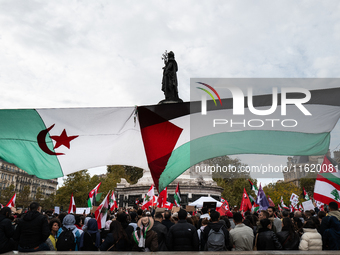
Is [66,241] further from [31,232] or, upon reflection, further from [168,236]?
[168,236]

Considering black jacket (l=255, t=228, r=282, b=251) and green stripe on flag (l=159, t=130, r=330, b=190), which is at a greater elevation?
green stripe on flag (l=159, t=130, r=330, b=190)

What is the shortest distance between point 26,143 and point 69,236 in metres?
2.41

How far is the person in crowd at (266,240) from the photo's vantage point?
6137mm

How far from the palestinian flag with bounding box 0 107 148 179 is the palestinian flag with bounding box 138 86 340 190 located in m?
0.48

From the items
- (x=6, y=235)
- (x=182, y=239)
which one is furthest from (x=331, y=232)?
(x=6, y=235)

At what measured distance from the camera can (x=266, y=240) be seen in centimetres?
616

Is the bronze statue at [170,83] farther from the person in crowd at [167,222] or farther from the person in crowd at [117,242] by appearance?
the person in crowd at [117,242]

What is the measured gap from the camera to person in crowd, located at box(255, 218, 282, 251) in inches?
242

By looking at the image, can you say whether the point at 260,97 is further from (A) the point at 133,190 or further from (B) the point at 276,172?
(A) the point at 133,190

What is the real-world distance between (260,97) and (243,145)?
1.28 metres

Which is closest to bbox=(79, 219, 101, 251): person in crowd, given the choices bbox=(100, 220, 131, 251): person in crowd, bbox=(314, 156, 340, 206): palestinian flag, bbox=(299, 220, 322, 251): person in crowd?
bbox=(100, 220, 131, 251): person in crowd

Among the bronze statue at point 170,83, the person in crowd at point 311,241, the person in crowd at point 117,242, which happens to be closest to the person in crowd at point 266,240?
the person in crowd at point 311,241

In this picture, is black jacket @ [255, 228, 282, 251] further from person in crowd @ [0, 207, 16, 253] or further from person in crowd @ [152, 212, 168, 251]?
person in crowd @ [0, 207, 16, 253]

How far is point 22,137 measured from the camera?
7332 millimetres
